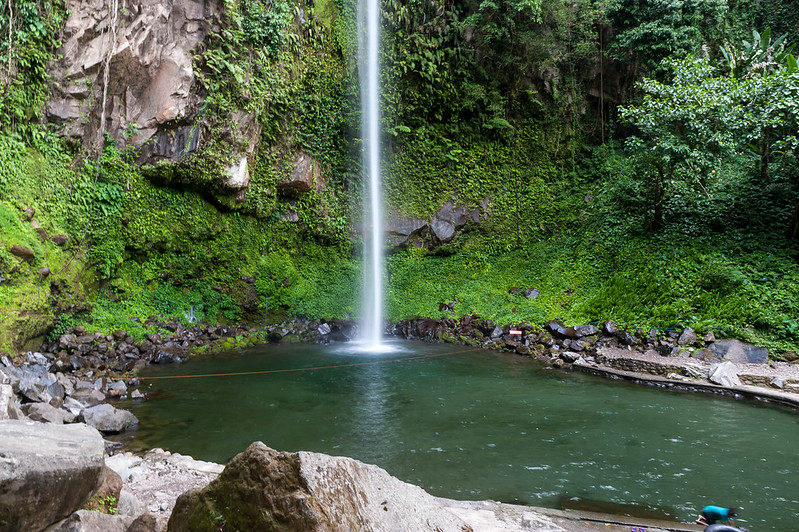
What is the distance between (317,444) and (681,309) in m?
9.70

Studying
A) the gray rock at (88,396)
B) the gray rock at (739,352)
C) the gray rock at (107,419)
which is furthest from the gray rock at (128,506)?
the gray rock at (739,352)

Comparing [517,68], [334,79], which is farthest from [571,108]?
[334,79]

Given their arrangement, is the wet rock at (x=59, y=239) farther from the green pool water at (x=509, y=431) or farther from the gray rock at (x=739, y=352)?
the gray rock at (x=739, y=352)

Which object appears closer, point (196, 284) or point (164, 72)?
point (164, 72)

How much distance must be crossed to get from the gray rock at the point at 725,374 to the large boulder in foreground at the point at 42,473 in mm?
10326

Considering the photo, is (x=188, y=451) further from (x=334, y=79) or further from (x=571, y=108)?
(x=571, y=108)

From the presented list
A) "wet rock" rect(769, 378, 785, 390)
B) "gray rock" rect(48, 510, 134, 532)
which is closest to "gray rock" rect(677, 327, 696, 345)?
"wet rock" rect(769, 378, 785, 390)

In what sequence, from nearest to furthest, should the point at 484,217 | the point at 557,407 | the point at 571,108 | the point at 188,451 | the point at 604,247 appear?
the point at 188,451 < the point at 557,407 < the point at 604,247 < the point at 484,217 < the point at 571,108

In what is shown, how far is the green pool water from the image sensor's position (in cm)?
504

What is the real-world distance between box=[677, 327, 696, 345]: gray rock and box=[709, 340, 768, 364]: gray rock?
0.39 meters

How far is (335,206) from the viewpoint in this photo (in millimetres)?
16797

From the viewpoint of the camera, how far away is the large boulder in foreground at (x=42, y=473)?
8.10 feet

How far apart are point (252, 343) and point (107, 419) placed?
Answer: 6732mm

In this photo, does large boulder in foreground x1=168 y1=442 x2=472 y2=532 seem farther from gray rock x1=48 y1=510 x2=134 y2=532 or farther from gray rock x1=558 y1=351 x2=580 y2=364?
gray rock x1=558 y1=351 x2=580 y2=364
